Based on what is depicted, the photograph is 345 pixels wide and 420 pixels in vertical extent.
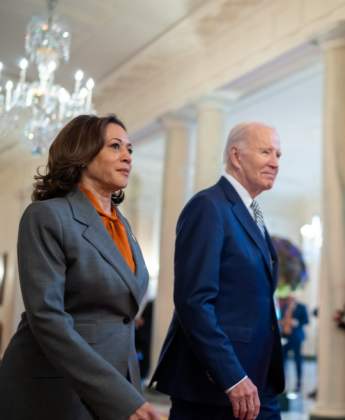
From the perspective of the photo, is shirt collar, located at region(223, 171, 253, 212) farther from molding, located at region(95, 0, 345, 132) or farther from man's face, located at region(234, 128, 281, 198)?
molding, located at region(95, 0, 345, 132)

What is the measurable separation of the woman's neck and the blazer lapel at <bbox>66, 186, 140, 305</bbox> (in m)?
0.11

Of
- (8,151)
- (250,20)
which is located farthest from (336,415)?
(8,151)

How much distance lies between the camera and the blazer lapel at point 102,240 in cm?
175

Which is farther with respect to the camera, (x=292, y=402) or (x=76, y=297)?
(x=292, y=402)

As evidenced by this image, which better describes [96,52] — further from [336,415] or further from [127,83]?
[336,415]

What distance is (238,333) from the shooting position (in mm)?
2180

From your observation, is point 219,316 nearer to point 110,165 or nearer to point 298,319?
point 110,165

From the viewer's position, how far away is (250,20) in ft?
22.5

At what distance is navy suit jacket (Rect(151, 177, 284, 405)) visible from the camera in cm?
209

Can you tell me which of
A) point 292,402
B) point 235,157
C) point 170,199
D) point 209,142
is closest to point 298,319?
point 292,402

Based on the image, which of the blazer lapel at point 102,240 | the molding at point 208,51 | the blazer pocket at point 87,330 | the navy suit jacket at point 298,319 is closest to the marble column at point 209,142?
the molding at point 208,51

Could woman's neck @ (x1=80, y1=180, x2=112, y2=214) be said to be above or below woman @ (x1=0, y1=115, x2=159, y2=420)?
above

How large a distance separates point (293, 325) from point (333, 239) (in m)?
5.13

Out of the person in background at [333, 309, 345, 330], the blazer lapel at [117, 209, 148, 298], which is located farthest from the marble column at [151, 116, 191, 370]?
the blazer lapel at [117, 209, 148, 298]
